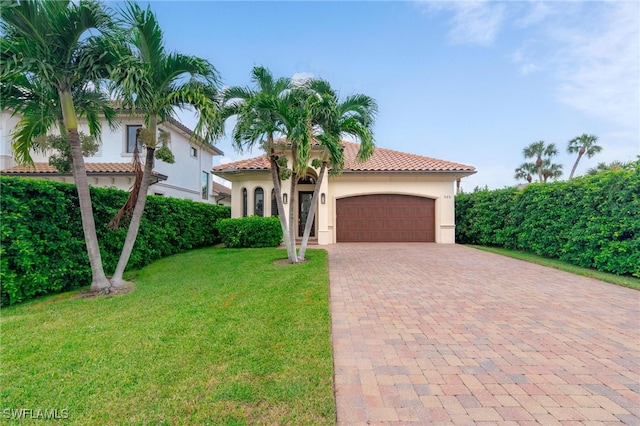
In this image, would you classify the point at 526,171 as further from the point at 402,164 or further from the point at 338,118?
the point at 338,118

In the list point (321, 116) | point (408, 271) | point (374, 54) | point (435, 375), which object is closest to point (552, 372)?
point (435, 375)

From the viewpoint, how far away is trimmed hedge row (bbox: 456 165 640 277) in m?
7.67

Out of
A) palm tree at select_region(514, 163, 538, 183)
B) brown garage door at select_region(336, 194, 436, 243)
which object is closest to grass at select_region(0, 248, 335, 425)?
brown garage door at select_region(336, 194, 436, 243)

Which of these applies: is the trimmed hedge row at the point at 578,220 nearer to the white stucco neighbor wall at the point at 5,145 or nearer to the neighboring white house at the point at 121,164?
the neighboring white house at the point at 121,164

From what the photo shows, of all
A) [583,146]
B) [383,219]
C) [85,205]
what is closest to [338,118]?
[85,205]

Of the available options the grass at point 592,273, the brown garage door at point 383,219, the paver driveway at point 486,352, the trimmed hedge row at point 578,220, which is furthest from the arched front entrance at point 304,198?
the grass at point 592,273

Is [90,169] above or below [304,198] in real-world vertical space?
above

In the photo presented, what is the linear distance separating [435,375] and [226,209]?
1563cm

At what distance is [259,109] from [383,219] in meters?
10.00

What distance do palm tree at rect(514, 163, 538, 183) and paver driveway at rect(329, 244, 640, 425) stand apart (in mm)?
32153

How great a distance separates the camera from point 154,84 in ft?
21.4

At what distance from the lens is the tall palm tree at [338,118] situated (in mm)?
8540

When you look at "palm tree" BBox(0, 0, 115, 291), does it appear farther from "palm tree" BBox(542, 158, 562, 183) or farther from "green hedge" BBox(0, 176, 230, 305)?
"palm tree" BBox(542, 158, 562, 183)

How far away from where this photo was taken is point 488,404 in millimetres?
2621
